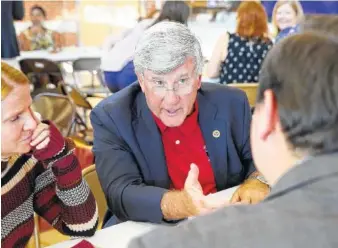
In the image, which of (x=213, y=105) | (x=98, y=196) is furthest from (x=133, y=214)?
(x=213, y=105)

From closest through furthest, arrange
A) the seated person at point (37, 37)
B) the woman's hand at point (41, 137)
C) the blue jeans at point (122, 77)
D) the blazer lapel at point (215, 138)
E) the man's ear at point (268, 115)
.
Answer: the man's ear at point (268, 115), the woman's hand at point (41, 137), the blazer lapel at point (215, 138), the blue jeans at point (122, 77), the seated person at point (37, 37)

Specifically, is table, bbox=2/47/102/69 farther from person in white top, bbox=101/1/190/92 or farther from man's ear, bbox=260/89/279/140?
man's ear, bbox=260/89/279/140

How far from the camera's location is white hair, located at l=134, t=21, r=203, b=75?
1818 millimetres

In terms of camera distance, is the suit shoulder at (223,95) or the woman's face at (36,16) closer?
the suit shoulder at (223,95)

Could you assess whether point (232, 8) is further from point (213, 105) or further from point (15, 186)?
point (15, 186)

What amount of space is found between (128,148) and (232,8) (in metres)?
6.45

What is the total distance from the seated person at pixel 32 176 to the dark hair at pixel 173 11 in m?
2.53

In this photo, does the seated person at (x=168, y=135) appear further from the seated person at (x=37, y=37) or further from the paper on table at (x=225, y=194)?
the seated person at (x=37, y=37)

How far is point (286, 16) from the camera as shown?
520 centimetres

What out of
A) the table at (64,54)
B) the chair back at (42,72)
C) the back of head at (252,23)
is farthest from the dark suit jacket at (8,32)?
the back of head at (252,23)

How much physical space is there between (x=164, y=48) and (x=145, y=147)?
38 cm

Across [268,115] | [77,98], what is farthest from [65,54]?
[268,115]

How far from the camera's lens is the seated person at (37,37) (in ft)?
22.7

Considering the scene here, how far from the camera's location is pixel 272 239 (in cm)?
79
